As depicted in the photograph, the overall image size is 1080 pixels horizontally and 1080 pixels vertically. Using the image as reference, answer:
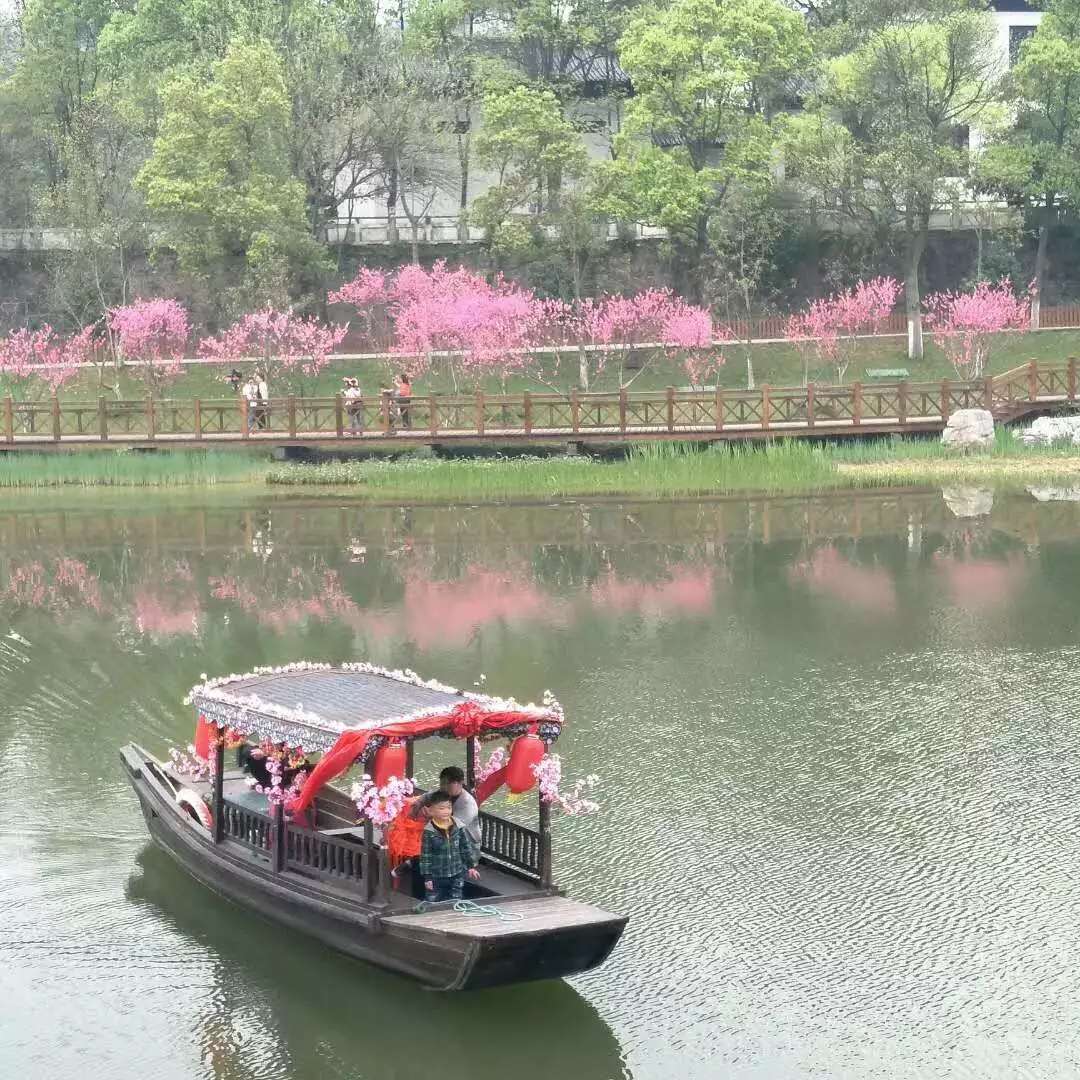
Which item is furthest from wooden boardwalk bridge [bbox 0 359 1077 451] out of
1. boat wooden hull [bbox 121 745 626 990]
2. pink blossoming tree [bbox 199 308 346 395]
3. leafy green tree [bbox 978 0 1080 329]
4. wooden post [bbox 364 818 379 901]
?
wooden post [bbox 364 818 379 901]

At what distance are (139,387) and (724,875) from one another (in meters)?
45.3

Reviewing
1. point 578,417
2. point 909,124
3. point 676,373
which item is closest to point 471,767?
point 578,417

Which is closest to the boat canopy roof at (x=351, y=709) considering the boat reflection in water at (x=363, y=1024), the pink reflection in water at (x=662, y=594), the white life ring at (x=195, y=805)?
the white life ring at (x=195, y=805)

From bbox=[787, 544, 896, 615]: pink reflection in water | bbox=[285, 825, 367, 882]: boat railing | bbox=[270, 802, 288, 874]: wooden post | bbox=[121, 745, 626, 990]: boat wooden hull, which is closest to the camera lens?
bbox=[121, 745, 626, 990]: boat wooden hull

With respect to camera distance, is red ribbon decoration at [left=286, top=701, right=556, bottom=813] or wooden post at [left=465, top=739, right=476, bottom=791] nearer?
red ribbon decoration at [left=286, top=701, right=556, bottom=813]

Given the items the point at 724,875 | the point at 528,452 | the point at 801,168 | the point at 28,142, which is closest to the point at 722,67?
the point at 801,168

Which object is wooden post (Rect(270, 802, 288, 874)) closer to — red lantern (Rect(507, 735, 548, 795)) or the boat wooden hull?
the boat wooden hull

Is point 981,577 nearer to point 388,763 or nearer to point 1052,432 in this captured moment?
point 1052,432

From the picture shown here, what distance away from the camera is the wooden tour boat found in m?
11.4

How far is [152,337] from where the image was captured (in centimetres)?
5653

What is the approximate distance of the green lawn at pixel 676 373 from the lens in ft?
182

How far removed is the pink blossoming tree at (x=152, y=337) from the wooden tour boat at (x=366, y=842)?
40.8 m

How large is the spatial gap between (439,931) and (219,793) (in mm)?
3076

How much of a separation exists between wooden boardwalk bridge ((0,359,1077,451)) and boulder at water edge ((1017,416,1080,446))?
159 cm
